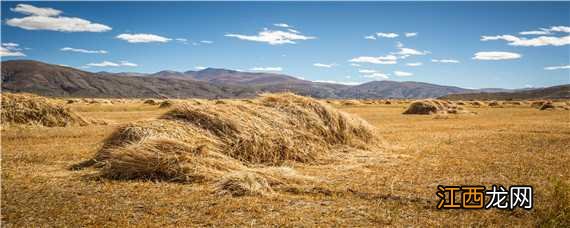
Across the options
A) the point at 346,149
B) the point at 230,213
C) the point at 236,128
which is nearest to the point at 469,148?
the point at 346,149

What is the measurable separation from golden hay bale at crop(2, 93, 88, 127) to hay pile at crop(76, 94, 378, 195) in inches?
424

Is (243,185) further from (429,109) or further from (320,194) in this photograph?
(429,109)

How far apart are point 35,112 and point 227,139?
13273mm

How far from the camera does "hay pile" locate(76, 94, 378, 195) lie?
8.44m

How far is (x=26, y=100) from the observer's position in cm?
1991

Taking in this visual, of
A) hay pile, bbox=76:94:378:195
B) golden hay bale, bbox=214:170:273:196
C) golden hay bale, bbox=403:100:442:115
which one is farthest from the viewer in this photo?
golden hay bale, bbox=403:100:442:115

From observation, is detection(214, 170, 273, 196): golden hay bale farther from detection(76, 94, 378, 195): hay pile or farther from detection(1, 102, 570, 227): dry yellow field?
detection(1, 102, 570, 227): dry yellow field

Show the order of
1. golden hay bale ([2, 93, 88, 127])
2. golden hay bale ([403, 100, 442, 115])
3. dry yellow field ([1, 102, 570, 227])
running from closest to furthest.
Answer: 1. dry yellow field ([1, 102, 570, 227])
2. golden hay bale ([2, 93, 88, 127])
3. golden hay bale ([403, 100, 442, 115])

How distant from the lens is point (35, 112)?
19.4 m

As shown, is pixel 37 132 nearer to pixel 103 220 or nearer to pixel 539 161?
pixel 103 220

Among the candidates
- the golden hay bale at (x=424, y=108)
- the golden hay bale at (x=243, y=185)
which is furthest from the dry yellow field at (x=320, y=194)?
the golden hay bale at (x=424, y=108)

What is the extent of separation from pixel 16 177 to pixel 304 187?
5.62 metres

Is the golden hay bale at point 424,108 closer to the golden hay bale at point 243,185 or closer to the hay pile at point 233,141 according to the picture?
the hay pile at point 233,141

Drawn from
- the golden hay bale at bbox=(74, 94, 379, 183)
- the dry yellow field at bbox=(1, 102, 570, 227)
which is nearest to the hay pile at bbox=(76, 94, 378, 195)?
the golden hay bale at bbox=(74, 94, 379, 183)
